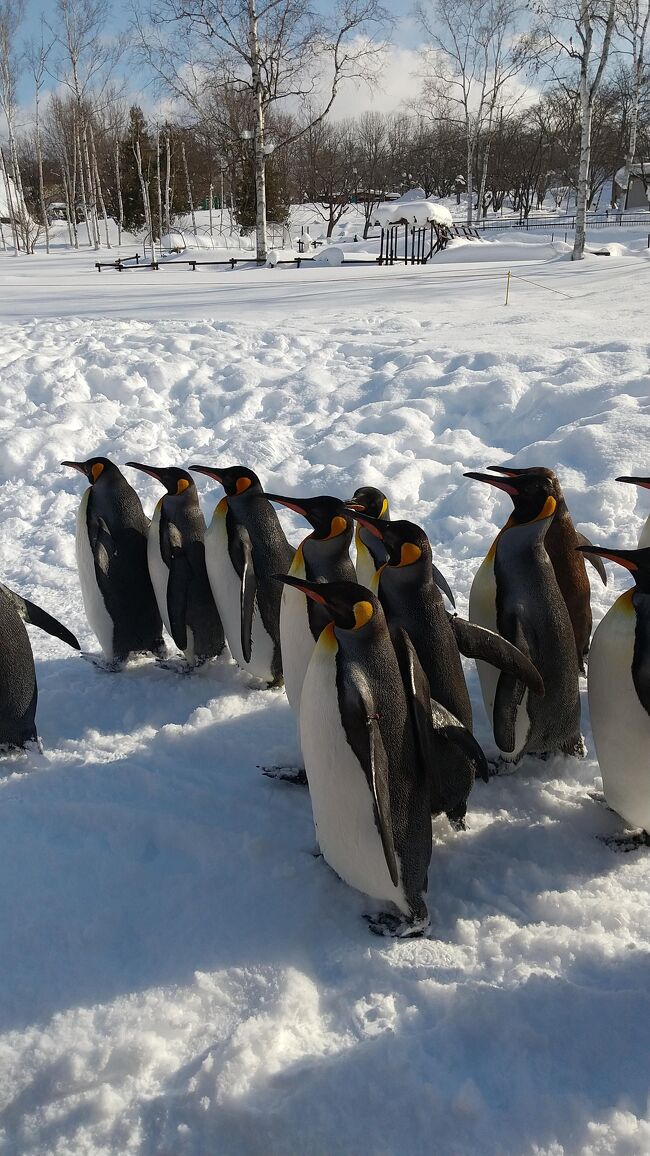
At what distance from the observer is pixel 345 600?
184 centimetres

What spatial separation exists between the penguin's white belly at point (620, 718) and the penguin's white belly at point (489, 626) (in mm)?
287

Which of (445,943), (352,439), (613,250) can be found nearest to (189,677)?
(445,943)

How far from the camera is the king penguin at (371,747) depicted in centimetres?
183

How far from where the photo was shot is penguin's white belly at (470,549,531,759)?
2.50 metres

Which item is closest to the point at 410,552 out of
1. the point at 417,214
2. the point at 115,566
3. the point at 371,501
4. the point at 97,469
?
the point at 371,501

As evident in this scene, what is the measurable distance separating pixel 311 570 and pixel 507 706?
78 centimetres

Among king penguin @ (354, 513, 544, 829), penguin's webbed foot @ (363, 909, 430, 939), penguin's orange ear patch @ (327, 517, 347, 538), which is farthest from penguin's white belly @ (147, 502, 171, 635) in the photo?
penguin's webbed foot @ (363, 909, 430, 939)

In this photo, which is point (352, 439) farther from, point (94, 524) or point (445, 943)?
point (445, 943)

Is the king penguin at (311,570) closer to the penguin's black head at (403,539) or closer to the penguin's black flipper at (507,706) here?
the penguin's black head at (403,539)

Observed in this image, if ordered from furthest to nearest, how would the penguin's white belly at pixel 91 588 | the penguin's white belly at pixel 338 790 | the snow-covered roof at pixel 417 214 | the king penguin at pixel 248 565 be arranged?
the snow-covered roof at pixel 417 214 < the penguin's white belly at pixel 91 588 < the king penguin at pixel 248 565 < the penguin's white belly at pixel 338 790

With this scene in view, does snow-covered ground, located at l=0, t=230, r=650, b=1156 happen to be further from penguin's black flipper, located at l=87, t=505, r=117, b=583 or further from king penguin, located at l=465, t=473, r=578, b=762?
penguin's black flipper, located at l=87, t=505, r=117, b=583

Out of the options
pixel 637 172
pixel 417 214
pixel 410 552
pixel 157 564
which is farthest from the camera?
pixel 637 172

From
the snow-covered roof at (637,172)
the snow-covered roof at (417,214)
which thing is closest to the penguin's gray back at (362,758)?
the snow-covered roof at (417,214)

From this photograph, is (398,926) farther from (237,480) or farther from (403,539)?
(237,480)
